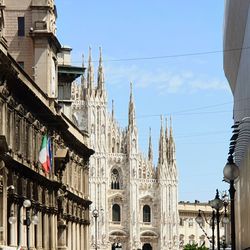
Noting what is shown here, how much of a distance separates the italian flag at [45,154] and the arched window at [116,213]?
102553mm

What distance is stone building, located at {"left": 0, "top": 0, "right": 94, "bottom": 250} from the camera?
45.4m

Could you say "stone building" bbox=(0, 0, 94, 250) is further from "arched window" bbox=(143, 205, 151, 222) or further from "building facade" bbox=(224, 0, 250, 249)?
"arched window" bbox=(143, 205, 151, 222)

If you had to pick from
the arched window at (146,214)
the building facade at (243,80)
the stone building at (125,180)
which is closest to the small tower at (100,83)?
the stone building at (125,180)

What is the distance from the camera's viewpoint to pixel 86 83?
509 feet

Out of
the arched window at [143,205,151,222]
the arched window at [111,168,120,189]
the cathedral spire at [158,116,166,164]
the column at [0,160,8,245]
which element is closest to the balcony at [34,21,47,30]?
the column at [0,160,8,245]

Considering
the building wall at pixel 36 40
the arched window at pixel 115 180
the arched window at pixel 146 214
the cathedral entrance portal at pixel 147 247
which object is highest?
the building wall at pixel 36 40

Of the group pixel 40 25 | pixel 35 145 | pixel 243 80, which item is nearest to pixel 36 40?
pixel 40 25

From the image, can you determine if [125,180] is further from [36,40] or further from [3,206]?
[3,206]

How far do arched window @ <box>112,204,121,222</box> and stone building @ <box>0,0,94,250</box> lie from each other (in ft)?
256

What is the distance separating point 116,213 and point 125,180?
5.46 meters

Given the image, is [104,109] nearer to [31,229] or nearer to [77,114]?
[77,114]

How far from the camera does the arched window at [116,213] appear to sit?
159 m

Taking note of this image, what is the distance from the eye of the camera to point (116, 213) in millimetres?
159125

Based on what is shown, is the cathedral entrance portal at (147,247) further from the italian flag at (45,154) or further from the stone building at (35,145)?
the italian flag at (45,154)
